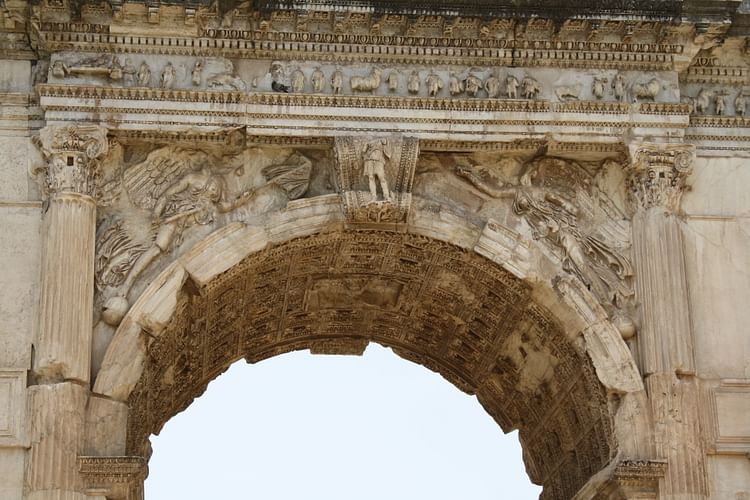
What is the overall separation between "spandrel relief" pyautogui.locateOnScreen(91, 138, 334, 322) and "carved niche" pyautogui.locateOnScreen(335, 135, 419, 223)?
316 millimetres

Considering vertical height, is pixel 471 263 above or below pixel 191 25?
below

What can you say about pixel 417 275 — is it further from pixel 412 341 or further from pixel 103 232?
pixel 103 232

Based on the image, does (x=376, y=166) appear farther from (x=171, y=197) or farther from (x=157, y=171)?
(x=157, y=171)

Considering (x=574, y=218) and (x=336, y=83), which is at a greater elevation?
(x=336, y=83)

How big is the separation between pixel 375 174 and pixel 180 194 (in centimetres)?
197

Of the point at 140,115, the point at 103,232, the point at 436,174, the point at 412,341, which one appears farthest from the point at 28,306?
the point at 412,341

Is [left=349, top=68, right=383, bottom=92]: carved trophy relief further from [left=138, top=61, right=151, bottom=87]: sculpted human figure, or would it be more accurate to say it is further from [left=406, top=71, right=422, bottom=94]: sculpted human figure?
[left=138, top=61, right=151, bottom=87]: sculpted human figure

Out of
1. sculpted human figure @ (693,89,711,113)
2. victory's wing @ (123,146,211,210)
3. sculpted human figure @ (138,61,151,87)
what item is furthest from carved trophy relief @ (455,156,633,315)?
sculpted human figure @ (138,61,151,87)

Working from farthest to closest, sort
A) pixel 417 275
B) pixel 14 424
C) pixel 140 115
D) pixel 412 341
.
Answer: pixel 412 341
pixel 417 275
pixel 140 115
pixel 14 424

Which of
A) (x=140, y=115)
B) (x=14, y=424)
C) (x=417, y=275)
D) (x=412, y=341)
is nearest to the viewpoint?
(x=14, y=424)

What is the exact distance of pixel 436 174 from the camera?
17.1m

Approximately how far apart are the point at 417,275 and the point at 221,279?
2.40 m

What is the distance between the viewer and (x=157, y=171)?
1675 cm

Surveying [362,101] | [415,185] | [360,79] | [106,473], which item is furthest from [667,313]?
[106,473]
